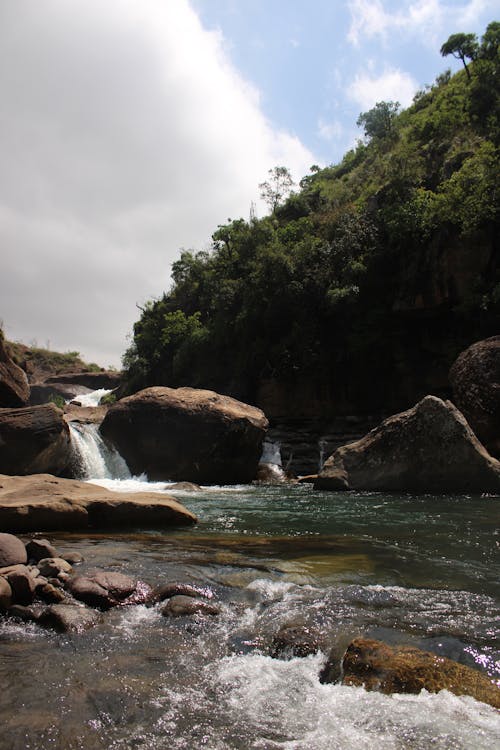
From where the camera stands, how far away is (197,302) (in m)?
44.5

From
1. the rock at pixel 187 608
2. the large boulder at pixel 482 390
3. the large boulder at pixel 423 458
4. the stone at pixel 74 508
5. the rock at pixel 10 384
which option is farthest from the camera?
the rock at pixel 10 384

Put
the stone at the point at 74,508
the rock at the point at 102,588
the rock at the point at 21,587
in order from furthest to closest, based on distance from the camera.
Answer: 1. the stone at the point at 74,508
2. the rock at the point at 102,588
3. the rock at the point at 21,587

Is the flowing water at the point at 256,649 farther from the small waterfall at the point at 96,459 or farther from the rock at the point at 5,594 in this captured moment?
the small waterfall at the point at 96,459

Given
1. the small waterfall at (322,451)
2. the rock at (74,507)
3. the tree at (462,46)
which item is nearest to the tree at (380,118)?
the tree at (462,46)

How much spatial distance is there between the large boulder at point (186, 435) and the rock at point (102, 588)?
12.5 metres

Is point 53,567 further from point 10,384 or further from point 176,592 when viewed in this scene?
point 10,384

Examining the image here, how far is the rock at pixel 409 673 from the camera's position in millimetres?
3398

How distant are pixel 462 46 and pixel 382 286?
997 inches

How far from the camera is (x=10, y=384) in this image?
23.2 metres

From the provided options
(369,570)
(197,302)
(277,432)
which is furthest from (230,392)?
(369,570)

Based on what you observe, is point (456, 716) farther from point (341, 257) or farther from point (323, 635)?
point (341, 257)

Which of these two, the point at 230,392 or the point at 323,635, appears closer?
the point at 323,635

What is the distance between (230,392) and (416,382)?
10.8 metres

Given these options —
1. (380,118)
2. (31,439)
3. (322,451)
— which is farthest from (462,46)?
(31,439)
